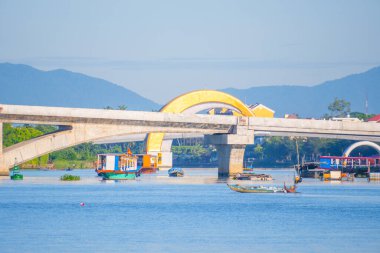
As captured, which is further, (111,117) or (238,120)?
(238,120)

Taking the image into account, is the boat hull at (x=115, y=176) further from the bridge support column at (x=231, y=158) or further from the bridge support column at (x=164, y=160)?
the bridge support column at (x=164, y=160)

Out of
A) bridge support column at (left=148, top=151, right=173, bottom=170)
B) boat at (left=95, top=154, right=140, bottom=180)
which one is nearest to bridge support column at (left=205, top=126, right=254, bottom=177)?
boat at (left=95, top=154, right=140, bottom=180)

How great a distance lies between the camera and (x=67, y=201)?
251 feet

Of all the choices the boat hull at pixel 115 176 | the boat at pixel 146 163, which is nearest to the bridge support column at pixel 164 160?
the boat at pixel 146 163

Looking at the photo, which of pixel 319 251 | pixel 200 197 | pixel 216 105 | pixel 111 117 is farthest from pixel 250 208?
pixel 216 105

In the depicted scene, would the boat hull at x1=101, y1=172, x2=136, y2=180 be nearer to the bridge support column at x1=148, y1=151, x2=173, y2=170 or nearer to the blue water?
the blue water

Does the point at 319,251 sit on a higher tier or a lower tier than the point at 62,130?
lower

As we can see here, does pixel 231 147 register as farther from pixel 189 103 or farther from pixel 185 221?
pixel 185 221

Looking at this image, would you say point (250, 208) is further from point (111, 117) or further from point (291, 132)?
point (291, 132)

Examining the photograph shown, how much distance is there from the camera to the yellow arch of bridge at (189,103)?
563 ft

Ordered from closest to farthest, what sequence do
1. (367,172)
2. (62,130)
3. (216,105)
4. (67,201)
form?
(67,201), (62,130), (367,172), (216,105)

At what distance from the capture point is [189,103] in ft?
569

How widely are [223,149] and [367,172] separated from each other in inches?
1130

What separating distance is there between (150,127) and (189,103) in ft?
201
